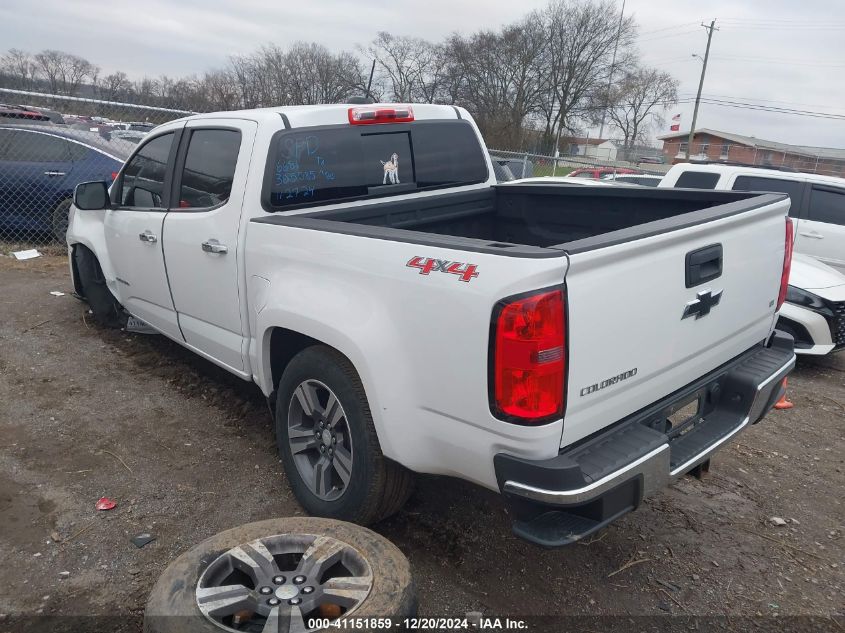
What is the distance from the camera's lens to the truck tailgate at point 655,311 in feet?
7.16

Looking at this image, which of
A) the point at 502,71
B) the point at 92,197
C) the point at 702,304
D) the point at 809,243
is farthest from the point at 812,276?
the point at 502,71

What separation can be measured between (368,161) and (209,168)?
3.08ft

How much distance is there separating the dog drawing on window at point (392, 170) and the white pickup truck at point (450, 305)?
0.04 ft

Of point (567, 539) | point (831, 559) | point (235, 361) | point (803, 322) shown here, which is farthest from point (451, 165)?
point (803, 322)

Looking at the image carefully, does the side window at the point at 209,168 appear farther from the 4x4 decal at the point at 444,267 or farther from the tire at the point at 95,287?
the tire at the point at 95,287

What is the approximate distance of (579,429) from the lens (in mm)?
2268

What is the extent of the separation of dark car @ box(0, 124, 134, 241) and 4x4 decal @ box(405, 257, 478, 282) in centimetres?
801

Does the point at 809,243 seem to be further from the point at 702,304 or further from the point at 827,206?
the point at 702,304

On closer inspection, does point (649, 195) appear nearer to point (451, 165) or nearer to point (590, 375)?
point (451, 165)

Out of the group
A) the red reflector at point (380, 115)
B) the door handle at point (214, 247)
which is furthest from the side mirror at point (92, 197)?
the red reflector at point (380, 115)

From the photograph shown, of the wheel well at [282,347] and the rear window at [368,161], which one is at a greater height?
the rear window at [368,161]

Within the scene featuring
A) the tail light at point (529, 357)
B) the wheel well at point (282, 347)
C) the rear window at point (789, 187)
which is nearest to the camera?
the tail light at point (529, 357)

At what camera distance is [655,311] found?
2.42 metres

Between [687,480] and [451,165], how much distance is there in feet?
8.01
